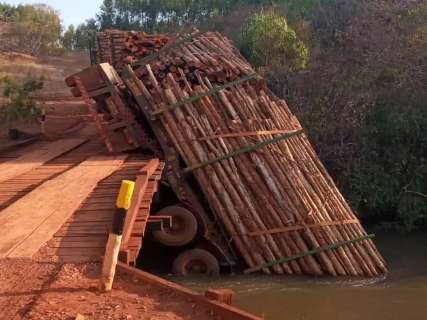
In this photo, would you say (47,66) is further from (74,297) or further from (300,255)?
(74,297)

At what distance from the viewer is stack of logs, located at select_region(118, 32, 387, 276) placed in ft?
28.8

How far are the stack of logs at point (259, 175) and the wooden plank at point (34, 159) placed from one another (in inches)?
74.1

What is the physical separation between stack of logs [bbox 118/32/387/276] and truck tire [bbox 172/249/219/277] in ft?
1.54

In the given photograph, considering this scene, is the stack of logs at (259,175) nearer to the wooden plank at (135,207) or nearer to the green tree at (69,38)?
the wooden plank at (135,207)

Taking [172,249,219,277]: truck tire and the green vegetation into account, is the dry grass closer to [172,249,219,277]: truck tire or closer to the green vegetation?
the green vegetation

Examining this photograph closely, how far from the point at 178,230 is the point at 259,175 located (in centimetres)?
151

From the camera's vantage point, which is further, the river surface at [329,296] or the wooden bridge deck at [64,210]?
the river surface at [329,296]

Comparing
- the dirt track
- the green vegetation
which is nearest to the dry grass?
the green vegetation

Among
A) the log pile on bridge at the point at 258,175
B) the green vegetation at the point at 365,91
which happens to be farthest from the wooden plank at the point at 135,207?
the green vegetation at the point at 365,91

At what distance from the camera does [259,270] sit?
8.87 metres

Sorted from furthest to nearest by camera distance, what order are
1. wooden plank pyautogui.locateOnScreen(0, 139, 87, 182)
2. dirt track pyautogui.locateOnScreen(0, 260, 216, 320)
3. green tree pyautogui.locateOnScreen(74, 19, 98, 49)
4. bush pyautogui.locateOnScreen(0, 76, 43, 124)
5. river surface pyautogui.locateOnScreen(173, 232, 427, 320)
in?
green tree pyautogui.locateOnScreen(74, 19, 98, 49) → bush pyautogui.locateOnScreen(0, 76, 43, 124) → wooden plank pyautogui.locateOnScreen(0, 139, 87, 182) → river surface pyautogui.locateOnScreen(173, 232, 427, 320) → dirt track pyautogui.locateOnScreen(0, 260, 216, 320)

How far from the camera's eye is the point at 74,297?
3.94 metres

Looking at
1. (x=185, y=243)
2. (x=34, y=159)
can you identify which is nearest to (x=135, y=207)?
(x=185, y=243)

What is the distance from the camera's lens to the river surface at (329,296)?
7.70 metres
